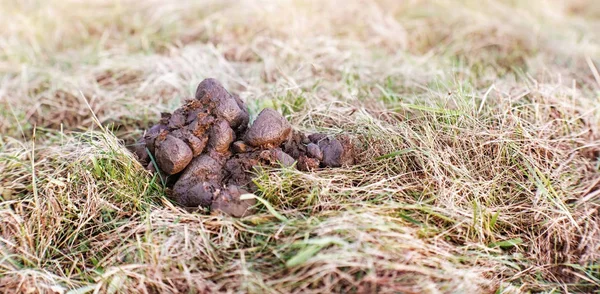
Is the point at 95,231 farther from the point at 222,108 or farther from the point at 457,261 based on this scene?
the point at 457,261

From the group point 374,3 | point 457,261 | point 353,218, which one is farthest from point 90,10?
point 457,261

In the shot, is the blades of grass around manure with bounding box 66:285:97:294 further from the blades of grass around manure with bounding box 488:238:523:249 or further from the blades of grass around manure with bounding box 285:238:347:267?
the blades of grass around manure with bounding box 488:238:523:249

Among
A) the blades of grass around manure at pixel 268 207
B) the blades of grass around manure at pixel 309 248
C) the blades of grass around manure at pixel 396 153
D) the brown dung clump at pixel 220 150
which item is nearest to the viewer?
the blades of grass around manure at pixel 309 248

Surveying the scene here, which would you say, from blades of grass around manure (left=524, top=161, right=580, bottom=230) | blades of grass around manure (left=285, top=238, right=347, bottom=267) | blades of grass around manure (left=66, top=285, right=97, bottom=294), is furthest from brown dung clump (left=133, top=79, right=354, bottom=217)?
blades of grass around manure (left=524, top=161, right=580, bottom=230)

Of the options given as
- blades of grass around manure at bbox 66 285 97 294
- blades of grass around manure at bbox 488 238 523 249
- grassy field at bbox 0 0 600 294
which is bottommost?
blades of grass around manure at bbox 488 238 523 249

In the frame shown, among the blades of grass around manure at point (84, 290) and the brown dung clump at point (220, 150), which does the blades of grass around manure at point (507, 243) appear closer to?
the brown dung clump at point (220, 150)


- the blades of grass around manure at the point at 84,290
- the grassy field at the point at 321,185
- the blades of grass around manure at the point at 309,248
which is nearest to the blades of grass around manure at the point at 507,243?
the grassy field at the point at 321,185
